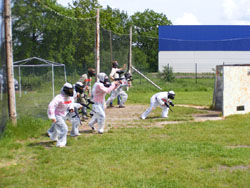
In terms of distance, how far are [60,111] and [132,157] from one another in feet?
7.50

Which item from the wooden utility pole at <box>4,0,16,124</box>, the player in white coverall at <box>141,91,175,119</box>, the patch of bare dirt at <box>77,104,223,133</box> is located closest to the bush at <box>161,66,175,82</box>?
the patch of bare dirt at <box>77,104,223,133</box>

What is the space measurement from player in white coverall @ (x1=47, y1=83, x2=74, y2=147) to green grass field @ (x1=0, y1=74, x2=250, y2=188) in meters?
0.21

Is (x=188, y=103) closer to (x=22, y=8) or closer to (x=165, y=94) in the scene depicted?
(x=165, y=94)

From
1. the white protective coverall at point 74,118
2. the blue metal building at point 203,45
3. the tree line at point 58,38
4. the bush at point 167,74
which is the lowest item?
the white protective coverall at point 74,118

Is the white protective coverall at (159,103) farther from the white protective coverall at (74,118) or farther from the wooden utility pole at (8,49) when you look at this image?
the wooden utility pole at (8,49)

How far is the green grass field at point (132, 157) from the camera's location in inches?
222

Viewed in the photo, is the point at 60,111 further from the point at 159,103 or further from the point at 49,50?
the point at 49,50

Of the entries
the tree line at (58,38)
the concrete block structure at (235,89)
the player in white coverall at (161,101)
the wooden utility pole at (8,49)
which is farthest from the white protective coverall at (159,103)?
the wooden utility pole at (8,49)

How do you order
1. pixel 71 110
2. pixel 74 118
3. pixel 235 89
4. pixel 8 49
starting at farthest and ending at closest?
1. pixel 235 89
2. pixel 74 118
3. pixel 8 49
4. pixel 71 110

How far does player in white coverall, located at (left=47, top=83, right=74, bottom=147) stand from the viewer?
7.91 m

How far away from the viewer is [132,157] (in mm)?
6914

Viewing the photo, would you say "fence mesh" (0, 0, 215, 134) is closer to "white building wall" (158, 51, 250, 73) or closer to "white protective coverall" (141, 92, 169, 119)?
"white protective coverall" (141, 92, 169, 119)

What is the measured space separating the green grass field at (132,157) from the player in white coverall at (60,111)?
21cm

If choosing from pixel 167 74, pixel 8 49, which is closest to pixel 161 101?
pixel 8 49
